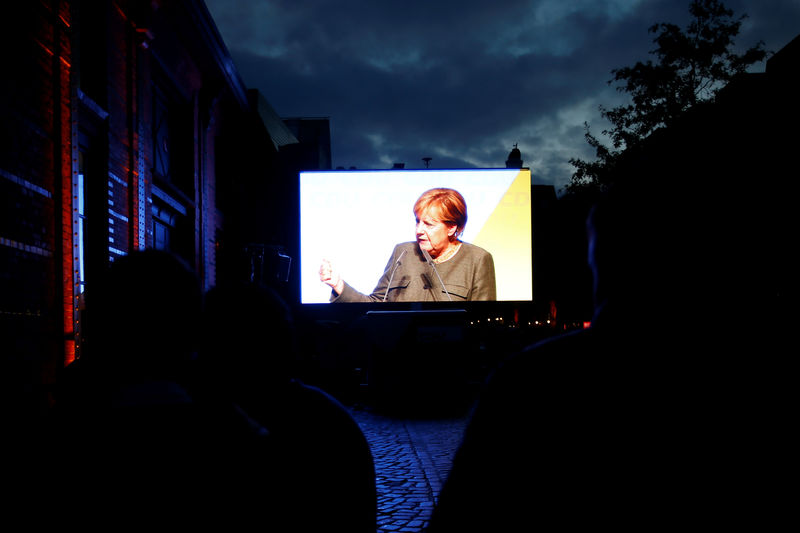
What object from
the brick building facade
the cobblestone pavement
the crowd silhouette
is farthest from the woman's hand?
the crowd silhouette

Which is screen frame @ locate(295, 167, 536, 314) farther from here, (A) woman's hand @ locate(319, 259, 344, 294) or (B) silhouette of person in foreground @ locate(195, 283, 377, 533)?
(B) silhouette of person in foreground @ locate(195, 283, 377, 533)

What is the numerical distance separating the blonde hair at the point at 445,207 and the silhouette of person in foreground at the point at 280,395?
7.39 meters

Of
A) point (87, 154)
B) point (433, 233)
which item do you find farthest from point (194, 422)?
point (433, 233)

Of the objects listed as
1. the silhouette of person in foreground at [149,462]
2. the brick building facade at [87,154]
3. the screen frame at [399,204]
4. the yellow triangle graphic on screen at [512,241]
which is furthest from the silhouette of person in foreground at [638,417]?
the yellow triangle graphic on screen at [512,241]

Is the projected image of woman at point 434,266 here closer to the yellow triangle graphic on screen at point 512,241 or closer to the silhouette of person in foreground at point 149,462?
the yellow triangle graphic on screen at point 512,241

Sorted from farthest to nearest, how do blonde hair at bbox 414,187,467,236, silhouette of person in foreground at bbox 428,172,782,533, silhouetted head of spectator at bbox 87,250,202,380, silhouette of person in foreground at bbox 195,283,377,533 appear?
1. blonde hair at bbox 414,187,467,236
2. silhouette of person in foreground at bbox 195,283,377,533
3. silhouetted head of spectator at bbox 87,250,202,380
4. silhouette of person in foreground at bbox 428,172,782,533

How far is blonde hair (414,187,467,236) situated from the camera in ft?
29.2

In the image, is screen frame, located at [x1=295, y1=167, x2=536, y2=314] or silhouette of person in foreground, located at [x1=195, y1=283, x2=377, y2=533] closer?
silhouette of person in foreground, located at [x1=195, y1=283, x2=377, y2=533]

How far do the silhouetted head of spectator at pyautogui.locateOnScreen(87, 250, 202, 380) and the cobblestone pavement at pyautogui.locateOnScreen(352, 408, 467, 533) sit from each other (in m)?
2.01

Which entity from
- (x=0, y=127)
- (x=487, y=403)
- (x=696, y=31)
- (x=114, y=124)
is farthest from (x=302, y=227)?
(x=696, y=31)

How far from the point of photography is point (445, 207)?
8938mm

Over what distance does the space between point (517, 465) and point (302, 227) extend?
839 centimetres

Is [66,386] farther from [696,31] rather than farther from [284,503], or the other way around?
[696,31]

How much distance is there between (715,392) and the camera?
92 centimetres
